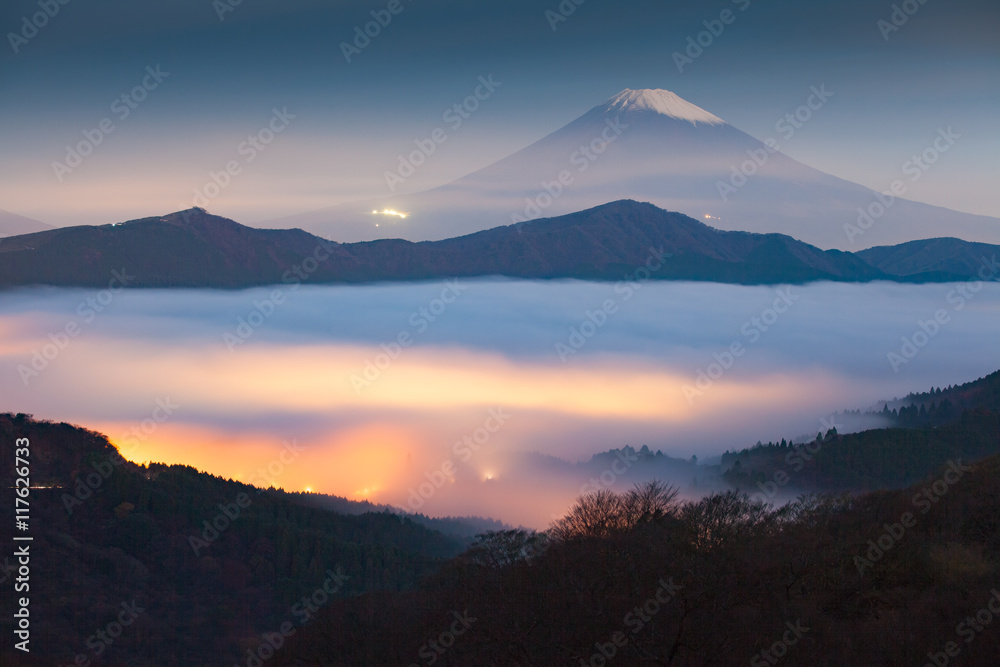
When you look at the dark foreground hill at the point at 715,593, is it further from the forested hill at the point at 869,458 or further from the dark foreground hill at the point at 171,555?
the forested hill at the point at 869,458

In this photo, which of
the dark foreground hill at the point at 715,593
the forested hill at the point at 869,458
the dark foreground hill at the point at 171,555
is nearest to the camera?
the dark foreground hill at the point at 715,593

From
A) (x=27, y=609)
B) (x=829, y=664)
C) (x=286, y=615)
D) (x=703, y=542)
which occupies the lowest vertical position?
(x=286, y=615)

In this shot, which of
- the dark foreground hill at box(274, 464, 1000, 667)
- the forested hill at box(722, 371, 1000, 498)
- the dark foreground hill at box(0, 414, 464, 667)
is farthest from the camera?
the forested hill at box(722, 371, 1000, 498)

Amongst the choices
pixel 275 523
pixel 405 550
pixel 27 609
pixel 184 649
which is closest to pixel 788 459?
pixel 405 550

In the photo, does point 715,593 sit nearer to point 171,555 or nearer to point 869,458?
point 171,555

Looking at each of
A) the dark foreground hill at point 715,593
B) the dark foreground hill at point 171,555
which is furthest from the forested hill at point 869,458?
the dark foreground hill at point 715,593

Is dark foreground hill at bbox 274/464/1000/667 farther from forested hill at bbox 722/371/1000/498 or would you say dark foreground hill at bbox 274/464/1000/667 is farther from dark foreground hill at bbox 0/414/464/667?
forested hill at bbox 722/371/1000/498

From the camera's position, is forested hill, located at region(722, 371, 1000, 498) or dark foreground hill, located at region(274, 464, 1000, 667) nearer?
dark foreground hill, located at region(274, 464, 1000, 667)

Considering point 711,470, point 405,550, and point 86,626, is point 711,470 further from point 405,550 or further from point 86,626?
point 86,626

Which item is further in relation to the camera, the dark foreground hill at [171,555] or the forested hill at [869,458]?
the forested hill at [869,458]

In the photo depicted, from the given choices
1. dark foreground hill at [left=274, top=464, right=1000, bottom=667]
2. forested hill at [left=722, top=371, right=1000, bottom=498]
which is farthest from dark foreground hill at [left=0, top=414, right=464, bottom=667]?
forested hill at [left=722, top=371, right=1000, bottom=498]

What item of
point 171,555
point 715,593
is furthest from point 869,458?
Result: point 715,593
